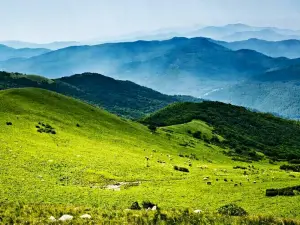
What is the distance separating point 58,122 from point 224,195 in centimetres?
4771

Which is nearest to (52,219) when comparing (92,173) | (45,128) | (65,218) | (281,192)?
(65,218)

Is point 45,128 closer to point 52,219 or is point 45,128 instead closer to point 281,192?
point 281,192

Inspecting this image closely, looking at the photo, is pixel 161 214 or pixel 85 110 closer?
pixel 161 214

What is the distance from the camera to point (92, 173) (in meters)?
45.9

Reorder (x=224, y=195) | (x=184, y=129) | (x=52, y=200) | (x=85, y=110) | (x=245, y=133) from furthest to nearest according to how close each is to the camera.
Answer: (x=245, y=133) → (x=184, y=129) → (x=85, y=110) → (x=224, y=195) → (x=52, y=200)

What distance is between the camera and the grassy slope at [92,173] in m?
33.7

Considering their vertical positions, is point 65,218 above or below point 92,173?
above

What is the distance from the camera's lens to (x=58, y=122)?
76625 millimetres

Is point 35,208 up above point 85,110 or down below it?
below

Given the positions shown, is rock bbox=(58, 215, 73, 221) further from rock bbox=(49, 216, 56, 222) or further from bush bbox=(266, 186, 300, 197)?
bush bbox=(266, 186, 300, 197)

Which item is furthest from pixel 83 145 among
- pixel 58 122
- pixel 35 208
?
pixel 35 208

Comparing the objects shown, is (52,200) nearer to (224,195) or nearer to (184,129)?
(224,195)

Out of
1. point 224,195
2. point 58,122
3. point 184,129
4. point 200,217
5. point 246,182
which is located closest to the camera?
point 200,217

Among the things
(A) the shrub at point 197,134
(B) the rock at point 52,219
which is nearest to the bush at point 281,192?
(B) the rock at point 52,219
